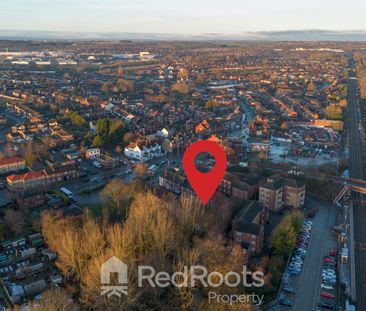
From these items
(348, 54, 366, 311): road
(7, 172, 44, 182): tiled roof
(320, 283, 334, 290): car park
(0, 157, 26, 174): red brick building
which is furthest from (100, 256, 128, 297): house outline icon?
(0, 157, 26, 174): red brick building

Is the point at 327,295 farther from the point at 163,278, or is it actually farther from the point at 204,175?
the point at 204,175

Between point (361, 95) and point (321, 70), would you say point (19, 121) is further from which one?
point (321, 70)

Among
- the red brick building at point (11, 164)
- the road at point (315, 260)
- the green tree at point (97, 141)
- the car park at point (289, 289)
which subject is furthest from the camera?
the green tree at point (97, 141)

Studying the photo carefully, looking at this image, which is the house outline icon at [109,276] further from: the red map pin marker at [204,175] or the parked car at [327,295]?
the parked car at [327,295]

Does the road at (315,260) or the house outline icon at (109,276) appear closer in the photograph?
the house outline icon at (109,276)

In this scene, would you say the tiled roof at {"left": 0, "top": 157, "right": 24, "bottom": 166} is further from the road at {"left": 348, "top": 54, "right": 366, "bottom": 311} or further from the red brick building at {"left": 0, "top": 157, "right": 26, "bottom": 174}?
the road at {"left": 348, "top": 54, "right": 366, "bottom": 311}

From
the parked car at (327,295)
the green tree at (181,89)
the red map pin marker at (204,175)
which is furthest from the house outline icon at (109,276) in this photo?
the green tree at (181,89)
